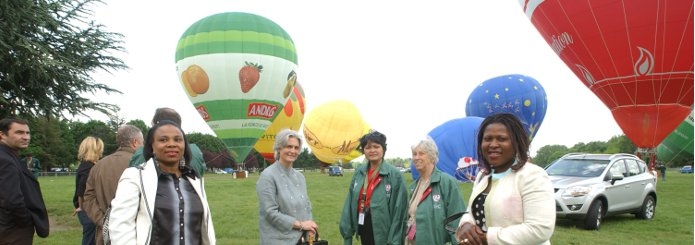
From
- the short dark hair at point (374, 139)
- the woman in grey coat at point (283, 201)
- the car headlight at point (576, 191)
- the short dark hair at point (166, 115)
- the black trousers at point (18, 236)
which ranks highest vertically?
the short dark hair at point (166, 115)

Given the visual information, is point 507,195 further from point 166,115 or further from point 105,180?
point 105,180

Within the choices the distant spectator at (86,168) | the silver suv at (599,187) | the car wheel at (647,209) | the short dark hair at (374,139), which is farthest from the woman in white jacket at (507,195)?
the car wheel at (647,209)

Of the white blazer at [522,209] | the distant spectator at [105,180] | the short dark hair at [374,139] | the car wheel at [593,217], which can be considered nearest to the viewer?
the white blazer at [522,209]

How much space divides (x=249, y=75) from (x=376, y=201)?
19.9 meters

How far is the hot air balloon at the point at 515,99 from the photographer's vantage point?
84.6ft

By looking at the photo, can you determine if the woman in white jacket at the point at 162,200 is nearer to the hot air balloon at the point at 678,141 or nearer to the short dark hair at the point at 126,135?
the short dark hair at the point at 126,135

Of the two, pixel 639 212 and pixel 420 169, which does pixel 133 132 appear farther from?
pixel 639 212

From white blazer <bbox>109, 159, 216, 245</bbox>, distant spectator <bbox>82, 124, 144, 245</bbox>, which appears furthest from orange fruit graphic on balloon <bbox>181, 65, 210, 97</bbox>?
white blazer <bbox>109, 159, 216, 245</bbox>

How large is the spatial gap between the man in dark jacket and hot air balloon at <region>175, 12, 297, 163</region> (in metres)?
19.1

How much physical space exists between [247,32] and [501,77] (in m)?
12.6

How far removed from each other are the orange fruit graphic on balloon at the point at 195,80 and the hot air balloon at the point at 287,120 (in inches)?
524

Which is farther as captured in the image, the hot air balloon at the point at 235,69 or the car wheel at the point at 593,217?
the hot air balloon at the point at 235,69

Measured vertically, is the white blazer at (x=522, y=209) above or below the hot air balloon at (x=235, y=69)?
below

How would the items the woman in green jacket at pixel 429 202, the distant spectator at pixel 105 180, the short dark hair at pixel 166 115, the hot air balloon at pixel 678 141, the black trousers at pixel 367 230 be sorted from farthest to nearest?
the hot air balloon at pixel 678 141
the black trousers at pixel 367 230
the distant spectator at pixel 105 180
the woman in green jacket at pixel 429 202
the short dark hair at pixel 166 115
